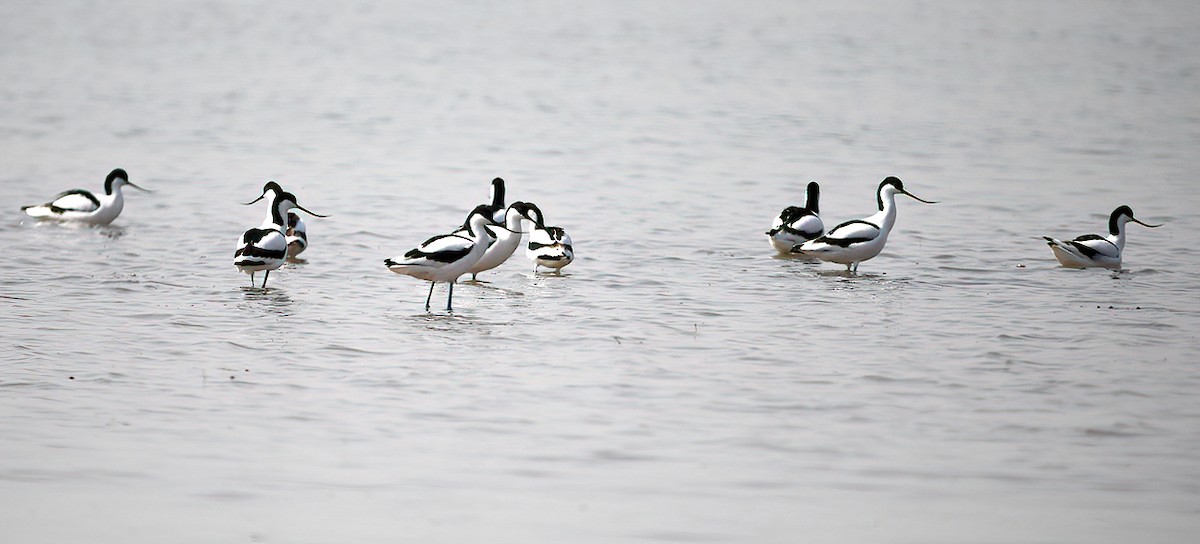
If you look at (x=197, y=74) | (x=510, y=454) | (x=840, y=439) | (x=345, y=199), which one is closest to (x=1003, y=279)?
(x=840, y=439)

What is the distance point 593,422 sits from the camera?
9906mm

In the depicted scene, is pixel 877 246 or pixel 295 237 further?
pixel 295 237

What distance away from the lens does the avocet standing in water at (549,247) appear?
16.4 m

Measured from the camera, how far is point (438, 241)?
1463cm

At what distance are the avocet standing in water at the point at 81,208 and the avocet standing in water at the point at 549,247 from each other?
6.83 meters

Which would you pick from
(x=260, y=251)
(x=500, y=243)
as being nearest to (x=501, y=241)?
(x=500, y=243)

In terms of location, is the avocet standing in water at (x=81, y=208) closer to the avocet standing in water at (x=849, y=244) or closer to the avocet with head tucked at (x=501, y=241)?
the avocet with head tucked at (x=501, y=241)

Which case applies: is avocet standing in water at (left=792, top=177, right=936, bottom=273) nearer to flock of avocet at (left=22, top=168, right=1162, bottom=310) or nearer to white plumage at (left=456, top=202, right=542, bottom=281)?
flock of avocet at (left=22, top=168, right=1162, bottom=310)

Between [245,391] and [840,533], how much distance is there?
4.84m

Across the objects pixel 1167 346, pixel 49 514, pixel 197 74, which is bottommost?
pixel 49 514

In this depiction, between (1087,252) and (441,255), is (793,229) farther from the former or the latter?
(441,255)

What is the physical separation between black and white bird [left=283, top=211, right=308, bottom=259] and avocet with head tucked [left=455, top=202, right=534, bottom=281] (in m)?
2.02

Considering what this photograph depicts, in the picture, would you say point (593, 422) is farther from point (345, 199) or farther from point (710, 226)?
point (345, 199)

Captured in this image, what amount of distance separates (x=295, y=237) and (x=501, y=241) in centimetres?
281
